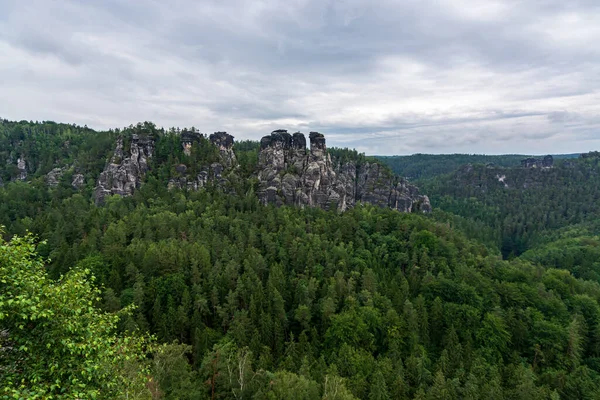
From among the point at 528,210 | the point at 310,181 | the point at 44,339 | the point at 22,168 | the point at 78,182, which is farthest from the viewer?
the point at 528,210

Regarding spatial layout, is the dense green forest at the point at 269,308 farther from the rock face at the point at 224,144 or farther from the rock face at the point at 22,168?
the rock face at the point at 22,168

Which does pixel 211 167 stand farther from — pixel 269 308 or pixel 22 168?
pixel 22 168

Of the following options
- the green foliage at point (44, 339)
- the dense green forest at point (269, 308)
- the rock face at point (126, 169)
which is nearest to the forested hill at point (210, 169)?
the rock face at point (126, 169)

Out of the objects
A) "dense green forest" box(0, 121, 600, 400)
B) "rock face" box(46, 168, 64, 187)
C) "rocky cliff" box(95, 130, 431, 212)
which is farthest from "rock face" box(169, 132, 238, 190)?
"rock face" box(46, 168, 64, 187)

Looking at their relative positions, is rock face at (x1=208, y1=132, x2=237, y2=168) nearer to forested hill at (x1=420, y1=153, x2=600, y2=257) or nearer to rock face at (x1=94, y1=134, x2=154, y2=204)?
rock face at (x1=94, y1=134, x2=154, y2=204)

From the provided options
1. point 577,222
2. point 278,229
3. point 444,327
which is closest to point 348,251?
point 278,229

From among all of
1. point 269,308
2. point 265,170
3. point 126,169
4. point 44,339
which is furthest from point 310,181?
point 44,339
